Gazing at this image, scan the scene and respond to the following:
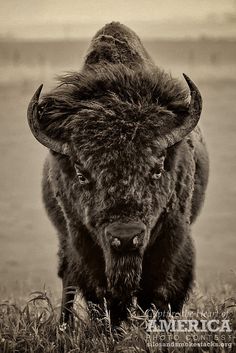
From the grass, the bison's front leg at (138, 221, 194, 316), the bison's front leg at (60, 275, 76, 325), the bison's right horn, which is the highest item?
the bison's right horn

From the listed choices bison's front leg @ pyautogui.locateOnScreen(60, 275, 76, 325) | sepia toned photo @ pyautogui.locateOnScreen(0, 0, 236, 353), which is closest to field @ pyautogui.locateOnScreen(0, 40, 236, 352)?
sepia toned photo @ pyautogui.locateOnScreen(0, 0, 236, 353)

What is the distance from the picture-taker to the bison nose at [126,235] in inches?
166

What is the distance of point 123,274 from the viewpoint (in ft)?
14.4

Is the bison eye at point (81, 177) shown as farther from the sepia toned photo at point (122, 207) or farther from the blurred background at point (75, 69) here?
the blurred background at point (75, 69)

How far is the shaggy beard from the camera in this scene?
435 cm

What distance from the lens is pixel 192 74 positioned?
326 inches

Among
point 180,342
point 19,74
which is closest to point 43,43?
point 19,74

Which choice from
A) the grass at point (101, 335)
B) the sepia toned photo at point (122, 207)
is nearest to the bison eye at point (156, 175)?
the sepia toned photo at point (122, 207)

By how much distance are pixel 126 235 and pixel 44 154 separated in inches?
159

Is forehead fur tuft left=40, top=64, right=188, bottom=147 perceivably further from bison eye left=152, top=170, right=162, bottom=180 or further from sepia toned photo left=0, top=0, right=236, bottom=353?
bison eye left=152, top=170, right=162, bottom=180

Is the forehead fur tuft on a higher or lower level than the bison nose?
higher

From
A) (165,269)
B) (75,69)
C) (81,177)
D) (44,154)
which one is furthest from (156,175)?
(44,154)

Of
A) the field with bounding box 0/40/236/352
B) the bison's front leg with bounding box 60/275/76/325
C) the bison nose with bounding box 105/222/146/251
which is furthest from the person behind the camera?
the field with bounding box 0/40/236/352

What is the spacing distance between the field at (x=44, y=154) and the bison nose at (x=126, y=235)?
3641mm
